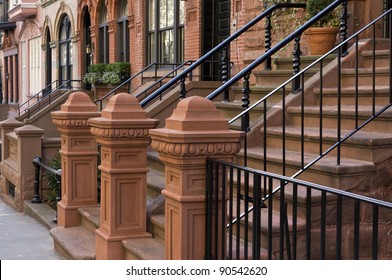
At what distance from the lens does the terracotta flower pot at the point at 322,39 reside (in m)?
9.48

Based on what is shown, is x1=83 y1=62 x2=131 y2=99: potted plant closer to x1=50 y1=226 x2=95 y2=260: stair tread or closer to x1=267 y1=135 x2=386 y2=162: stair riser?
x1=50 y1=226 x2=95 y2=260: stair tread

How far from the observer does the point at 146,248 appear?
675 cm

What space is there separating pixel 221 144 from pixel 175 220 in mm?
675

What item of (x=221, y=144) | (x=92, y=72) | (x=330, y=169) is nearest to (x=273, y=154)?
(x=330, y=169)

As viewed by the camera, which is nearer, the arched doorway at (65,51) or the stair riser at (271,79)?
the stair riser at (271,79)

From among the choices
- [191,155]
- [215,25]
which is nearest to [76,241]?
[191,155]

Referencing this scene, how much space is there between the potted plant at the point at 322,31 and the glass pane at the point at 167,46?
6.75 metres

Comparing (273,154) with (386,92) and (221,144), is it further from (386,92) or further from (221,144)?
(221,144)

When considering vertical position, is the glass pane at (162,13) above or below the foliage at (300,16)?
above

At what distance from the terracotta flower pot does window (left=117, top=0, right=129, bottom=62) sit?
33.0 feet

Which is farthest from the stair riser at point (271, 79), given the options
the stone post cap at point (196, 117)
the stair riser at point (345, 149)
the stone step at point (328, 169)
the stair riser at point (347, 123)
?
the stone post cap at point (196, 117)

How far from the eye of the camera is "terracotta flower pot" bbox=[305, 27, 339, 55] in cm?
948

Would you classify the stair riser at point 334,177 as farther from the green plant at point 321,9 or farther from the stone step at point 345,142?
the green plant at point 321,9

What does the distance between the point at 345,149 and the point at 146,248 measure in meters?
2.09
